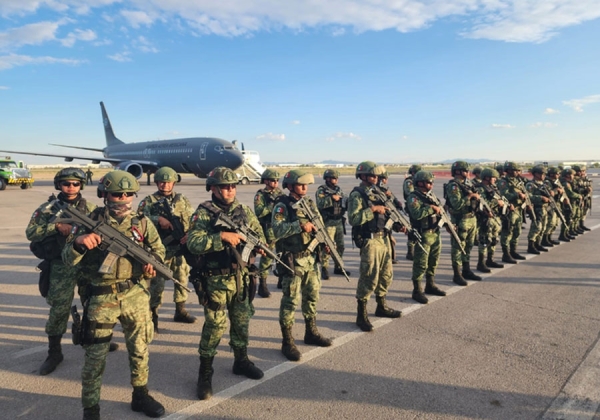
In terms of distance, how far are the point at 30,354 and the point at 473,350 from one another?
17.3 ft

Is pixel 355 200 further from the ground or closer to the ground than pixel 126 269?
further from the ground

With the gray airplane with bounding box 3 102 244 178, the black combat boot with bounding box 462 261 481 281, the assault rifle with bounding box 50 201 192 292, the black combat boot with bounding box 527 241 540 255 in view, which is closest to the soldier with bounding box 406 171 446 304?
the black combat boot with bounding box 462 261 481 281

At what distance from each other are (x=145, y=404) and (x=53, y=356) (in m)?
1.60

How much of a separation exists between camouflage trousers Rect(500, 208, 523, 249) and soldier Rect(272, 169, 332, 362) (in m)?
6.15

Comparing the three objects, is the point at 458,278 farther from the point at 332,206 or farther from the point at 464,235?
the point at 332,206

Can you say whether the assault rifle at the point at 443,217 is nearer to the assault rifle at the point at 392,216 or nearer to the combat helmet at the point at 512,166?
the assault rifle at the point at 392,216

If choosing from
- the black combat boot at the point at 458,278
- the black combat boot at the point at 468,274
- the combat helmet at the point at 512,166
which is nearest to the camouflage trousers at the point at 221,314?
the black combat boot at the point at 458,278

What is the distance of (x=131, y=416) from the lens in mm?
3301

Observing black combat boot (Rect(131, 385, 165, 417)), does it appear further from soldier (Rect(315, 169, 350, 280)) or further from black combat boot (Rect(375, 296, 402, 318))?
soldier (Rect(315, 169, 350, 280))

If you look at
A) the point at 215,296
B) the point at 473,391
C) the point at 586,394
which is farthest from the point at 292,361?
the point at 586,394

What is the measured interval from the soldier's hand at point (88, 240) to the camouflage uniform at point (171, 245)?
2.06 m

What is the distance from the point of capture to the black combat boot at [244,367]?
12.8 ft

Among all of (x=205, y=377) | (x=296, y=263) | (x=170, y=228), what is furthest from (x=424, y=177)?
(x=205, y=377)

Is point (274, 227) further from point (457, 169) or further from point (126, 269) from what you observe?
point (457, 169)
